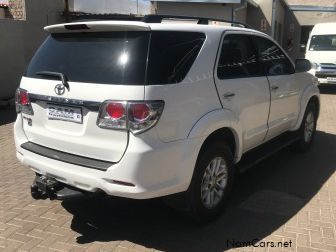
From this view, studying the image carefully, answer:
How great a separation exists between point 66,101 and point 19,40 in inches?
355

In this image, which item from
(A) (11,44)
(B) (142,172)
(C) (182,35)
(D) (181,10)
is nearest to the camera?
(B) (142,172)

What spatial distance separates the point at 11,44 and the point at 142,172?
31.1ft

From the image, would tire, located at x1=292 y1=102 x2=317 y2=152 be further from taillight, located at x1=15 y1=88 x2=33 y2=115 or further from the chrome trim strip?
taillight, located at x1=15 y1=88 x2=33 y2=115

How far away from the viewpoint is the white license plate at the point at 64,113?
11.9 ft

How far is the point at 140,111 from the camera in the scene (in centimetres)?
336

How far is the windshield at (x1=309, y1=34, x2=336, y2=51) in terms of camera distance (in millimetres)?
15727

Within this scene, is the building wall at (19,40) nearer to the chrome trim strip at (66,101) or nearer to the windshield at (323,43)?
the chrome trim strip at (66,101)

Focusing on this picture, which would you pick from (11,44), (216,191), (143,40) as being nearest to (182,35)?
(143,40)

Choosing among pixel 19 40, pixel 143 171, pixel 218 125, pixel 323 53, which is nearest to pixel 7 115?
pixel 19 40

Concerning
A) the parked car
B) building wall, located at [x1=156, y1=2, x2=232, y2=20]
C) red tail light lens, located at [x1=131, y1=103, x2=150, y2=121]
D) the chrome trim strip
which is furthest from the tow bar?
building wall, located at [x1=156, y1=2, x2=232, y2=20]

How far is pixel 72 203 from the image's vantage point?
4.79 meters

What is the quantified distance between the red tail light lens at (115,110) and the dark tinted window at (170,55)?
29cm

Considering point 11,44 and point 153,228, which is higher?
point 11,44

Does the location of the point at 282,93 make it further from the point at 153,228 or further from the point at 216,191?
the point at 153,228
